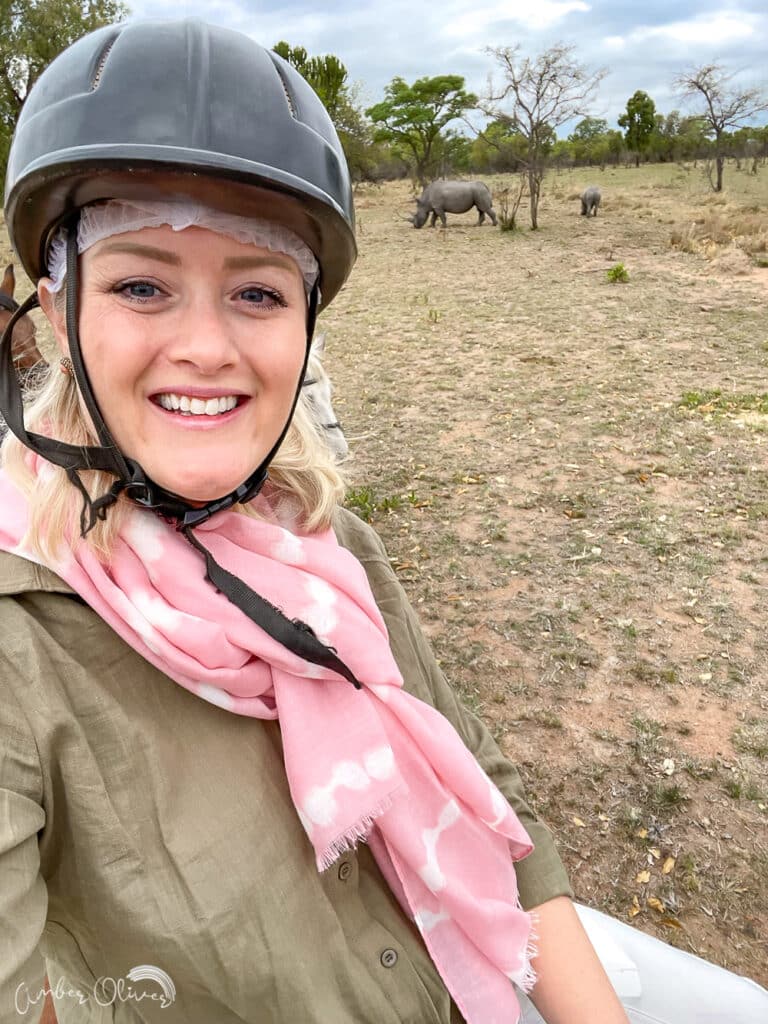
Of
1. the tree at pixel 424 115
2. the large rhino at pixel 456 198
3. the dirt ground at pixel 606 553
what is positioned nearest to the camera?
the dirt ground at pixel 606 553

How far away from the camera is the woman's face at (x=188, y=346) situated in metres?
1.05

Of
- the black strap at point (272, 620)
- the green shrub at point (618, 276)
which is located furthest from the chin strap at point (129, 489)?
the green shrub at point (618, 276)

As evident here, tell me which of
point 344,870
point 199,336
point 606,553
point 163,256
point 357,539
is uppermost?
point 163,256

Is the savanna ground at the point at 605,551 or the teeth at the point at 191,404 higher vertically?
the teeth at the point at 191,404

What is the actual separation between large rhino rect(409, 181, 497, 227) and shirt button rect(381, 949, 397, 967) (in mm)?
21242

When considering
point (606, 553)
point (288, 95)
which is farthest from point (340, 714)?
point (606, 553)

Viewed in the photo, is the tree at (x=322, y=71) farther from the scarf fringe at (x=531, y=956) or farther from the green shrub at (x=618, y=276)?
the scarf fringe at (x=531, y=956)

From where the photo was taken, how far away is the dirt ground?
2576mm

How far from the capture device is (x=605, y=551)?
428 centimetres

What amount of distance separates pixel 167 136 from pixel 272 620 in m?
0.76

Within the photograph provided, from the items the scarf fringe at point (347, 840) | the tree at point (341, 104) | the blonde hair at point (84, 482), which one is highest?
the tree at point (341, 104)

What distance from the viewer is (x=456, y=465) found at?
18.2ft

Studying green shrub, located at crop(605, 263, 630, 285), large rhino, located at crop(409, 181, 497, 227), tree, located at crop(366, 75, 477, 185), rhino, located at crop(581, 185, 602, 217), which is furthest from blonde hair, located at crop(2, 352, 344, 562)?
tree, located at crop(366, 75, 477, 185)

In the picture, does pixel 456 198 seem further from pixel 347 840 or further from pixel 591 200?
pixel 347 840
